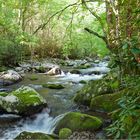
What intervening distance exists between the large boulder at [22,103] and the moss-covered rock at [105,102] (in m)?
1.33

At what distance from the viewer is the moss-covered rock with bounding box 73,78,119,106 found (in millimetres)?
7605

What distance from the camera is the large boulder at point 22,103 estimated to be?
7.03 meters

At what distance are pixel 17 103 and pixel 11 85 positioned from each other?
4.23m

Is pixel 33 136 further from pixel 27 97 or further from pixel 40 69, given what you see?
pixel 40 69

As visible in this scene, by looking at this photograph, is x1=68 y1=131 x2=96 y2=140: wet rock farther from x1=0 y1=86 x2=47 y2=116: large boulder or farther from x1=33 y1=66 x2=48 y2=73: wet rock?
x1=33 y1=66 x2=48 y2=73: wet rock

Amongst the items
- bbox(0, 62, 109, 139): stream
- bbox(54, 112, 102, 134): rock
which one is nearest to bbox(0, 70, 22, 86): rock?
bbox(0, 62, 109, 139): stream

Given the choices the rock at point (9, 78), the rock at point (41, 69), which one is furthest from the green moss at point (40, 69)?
the rock at point (9, 78)

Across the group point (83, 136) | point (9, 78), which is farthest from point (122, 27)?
point (9, 78)

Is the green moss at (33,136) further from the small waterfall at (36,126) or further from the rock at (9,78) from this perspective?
the rock at (9,78)

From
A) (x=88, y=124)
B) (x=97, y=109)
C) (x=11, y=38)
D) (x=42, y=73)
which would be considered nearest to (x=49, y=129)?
(x=88, y=124)

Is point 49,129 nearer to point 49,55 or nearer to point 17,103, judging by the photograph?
point 17,103

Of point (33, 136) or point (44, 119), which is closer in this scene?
point (33, 136)

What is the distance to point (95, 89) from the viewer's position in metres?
7.91

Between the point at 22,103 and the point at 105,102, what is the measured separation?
2036 mm
